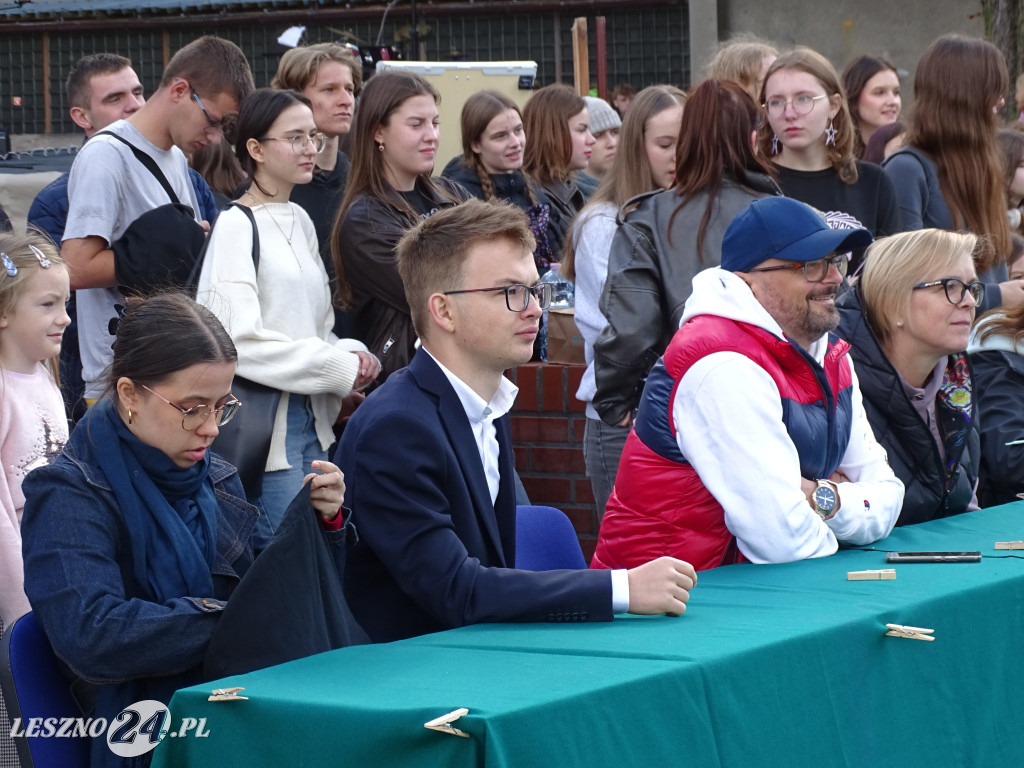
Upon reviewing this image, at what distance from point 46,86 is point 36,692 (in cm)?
1733

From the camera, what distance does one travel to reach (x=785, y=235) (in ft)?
10.2

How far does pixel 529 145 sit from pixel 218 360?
399 cm

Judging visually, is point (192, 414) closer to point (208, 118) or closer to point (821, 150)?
point (208, 118)

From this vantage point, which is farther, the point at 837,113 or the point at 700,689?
the point at 837,113

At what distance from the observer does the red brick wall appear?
5.26 metres

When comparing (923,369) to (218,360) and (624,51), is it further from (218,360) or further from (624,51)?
(624,51)

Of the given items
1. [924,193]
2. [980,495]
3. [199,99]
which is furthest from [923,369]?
[199,99]

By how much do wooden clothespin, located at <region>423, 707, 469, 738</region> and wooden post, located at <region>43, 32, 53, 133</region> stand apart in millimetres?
17870

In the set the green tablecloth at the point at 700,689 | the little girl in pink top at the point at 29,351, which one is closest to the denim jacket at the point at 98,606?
the green tablecloth at the point at 700,689

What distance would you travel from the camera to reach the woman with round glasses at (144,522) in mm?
2363

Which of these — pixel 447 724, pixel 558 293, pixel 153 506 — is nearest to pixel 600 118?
pixel 558 293

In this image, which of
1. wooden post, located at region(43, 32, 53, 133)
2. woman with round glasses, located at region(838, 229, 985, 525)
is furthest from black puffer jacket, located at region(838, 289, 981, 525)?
wooden post, located at region(43, 32, 53, 133)

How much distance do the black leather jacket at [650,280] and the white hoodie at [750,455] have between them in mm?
936

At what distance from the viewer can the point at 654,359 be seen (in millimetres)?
4027
